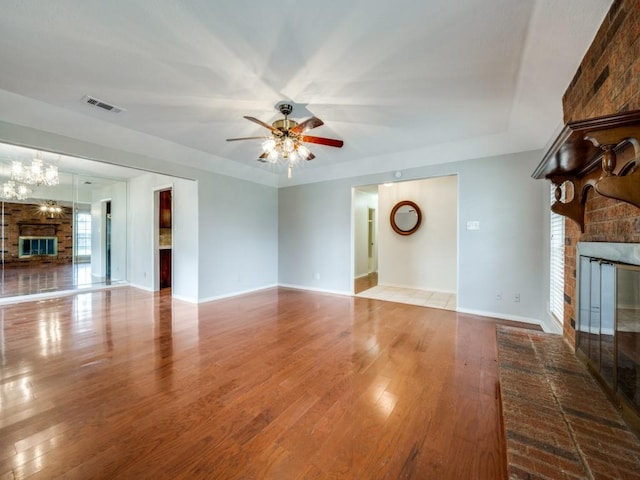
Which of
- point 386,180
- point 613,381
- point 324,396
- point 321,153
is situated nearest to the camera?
point 613,381

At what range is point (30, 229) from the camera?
291 inches

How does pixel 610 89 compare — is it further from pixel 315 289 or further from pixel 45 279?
pixel 45 279

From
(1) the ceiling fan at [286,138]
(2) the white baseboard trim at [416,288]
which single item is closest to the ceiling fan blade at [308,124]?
(1) the ceiling fan at [286,138]

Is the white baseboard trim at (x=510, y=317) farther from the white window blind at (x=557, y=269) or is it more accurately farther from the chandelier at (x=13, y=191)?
the chandelier at (x=13, y=191)

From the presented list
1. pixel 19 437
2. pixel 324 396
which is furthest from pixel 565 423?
pixel 19 437

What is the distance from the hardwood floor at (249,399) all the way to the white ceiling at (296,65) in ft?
8.69

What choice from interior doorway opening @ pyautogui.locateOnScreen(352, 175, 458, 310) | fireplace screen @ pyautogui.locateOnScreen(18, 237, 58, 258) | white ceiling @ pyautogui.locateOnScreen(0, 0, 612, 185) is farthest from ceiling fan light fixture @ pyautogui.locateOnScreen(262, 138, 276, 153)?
fireplace screen @ pyautogui.locateOnScreen(18, 237, 58, 258)

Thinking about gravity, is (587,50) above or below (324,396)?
above

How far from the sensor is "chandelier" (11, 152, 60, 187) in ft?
15.5

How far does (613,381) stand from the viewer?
1.37 m

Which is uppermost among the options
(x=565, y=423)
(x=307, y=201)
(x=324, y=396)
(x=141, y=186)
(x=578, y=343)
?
(x=141, y=186)

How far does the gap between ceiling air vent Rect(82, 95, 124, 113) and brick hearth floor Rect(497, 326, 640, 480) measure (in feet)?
14.4

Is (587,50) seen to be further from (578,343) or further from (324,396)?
(324,396)

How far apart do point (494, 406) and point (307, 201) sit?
4881 millimetres
